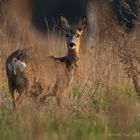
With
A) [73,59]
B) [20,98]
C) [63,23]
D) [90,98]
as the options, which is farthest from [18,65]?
[63,23]

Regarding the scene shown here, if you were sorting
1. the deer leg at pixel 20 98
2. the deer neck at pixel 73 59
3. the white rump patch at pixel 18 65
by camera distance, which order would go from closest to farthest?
Result: the white rump patch at pixel 18 65 → the deer leg at pixel 20 98 → the deer neck at pixel 73 59

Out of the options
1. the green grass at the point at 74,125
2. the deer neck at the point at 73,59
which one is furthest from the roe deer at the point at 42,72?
the green grass at the point at 74,125

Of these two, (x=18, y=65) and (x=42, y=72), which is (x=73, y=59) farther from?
(x=18, y=65)

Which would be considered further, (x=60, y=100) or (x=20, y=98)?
(x=60, y=100)

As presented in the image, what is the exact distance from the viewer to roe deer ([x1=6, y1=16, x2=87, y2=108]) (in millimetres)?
9828

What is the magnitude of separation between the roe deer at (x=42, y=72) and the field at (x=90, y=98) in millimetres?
143

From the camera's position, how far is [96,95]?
10516 millimetres

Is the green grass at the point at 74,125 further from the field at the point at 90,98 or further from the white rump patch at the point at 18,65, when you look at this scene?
the white rump patch at the point at 18,65

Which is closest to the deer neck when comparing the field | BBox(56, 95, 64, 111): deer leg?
the field

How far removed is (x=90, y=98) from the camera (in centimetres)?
1031

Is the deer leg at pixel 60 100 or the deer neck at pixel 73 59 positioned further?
the deer neck at pixel 73 59

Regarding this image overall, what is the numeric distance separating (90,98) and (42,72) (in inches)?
28.0

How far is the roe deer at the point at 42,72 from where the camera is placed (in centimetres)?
983

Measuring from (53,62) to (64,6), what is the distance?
24052mm
